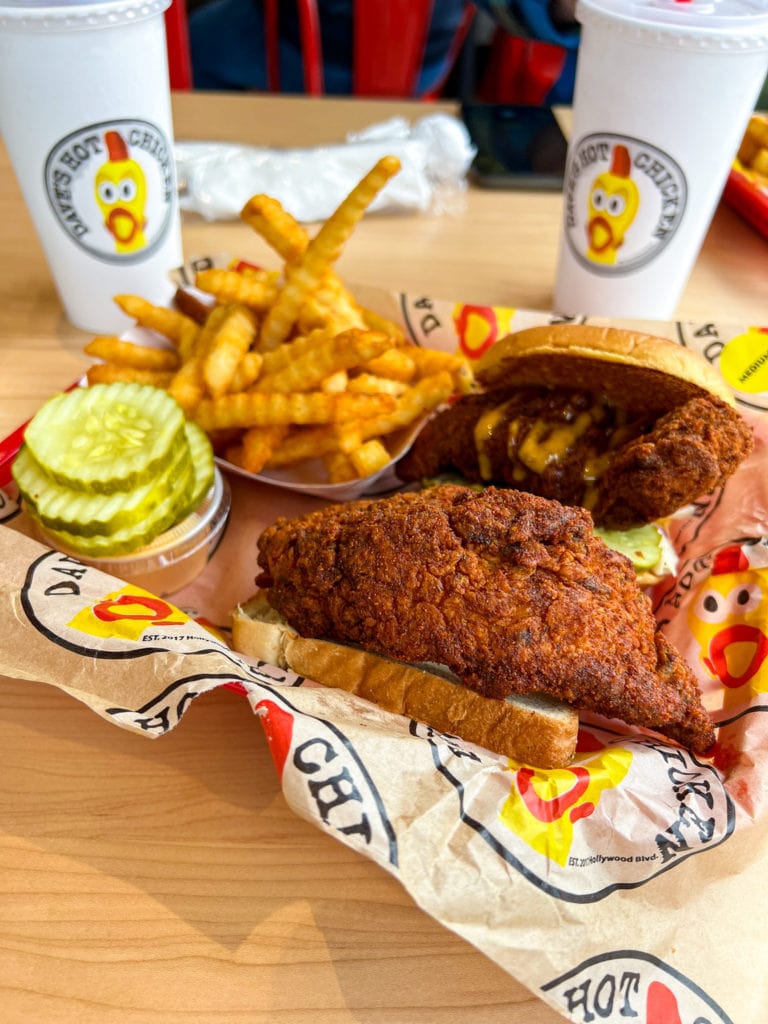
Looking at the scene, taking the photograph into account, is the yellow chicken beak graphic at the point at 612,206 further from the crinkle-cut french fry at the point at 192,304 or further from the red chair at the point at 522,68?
the red chair at the point at 522,68

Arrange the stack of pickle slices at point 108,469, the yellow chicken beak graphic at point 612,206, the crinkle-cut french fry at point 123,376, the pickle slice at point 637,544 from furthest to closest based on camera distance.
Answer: the yellow chicken beak graphic at point 612,206
the crinkle-cut french fry at point 123,376
the pickle slice at point 637,544
the stack of pickle slices at point 108,469

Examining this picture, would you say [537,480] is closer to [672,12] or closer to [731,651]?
[731,651]

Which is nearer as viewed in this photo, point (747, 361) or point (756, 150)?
point (747, 361)

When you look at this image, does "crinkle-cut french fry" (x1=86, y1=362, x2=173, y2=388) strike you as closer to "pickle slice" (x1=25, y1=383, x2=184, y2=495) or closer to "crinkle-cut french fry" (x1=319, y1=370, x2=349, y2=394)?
"pickle slice" (x1=25, y1=383, x2=184, y2=495)

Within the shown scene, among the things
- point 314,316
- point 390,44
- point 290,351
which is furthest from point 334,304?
point 390,44

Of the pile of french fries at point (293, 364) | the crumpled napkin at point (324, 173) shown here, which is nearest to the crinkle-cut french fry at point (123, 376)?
the pile of french fries at point (293, 364)

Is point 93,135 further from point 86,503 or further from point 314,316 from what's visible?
point 86,503
